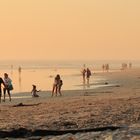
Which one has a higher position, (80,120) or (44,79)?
(44,79)

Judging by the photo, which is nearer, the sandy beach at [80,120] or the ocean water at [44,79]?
the sandy beach at [80,120]

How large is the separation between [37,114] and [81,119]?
10.1 ft

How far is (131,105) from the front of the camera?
20.1m

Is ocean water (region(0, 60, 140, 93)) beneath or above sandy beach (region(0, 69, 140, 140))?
above

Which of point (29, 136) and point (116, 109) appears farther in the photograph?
point (116, 109)

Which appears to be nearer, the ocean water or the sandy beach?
the sandy beach

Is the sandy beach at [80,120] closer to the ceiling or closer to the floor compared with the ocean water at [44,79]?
closer to the floor

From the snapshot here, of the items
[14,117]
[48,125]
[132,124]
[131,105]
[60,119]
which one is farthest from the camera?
[131,105]

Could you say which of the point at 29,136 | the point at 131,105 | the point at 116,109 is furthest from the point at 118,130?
the point at 131,105

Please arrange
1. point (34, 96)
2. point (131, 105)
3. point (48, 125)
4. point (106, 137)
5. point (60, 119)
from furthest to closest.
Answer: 1. point (34, 96)
2. point (131, 105)
3. point (60, 119)
4. point (48, 125)
5. point (106, 137)

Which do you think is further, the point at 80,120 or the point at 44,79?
the point at 44,79

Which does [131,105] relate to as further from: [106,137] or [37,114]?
[106,137]

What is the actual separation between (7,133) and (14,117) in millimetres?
5261

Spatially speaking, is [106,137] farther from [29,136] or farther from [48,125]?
[48,125]
